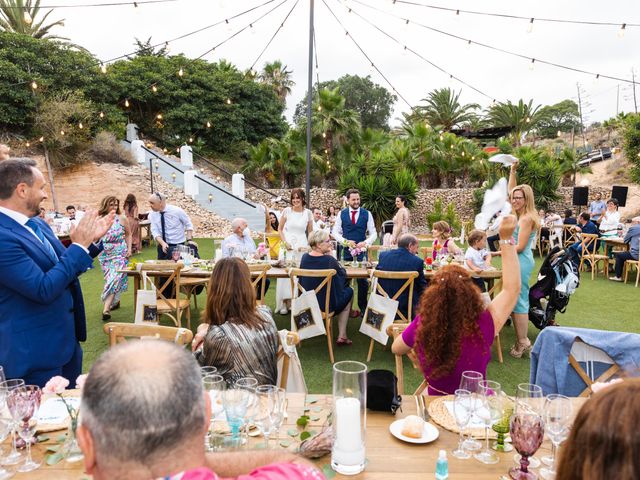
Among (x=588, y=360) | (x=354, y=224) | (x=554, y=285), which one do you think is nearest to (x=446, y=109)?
(x=354, y=224)

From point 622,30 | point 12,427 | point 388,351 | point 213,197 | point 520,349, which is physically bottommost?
point 388,351

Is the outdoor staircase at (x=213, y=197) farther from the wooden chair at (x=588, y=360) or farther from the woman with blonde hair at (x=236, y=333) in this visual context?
the wooden chair at (x=588, y=360)

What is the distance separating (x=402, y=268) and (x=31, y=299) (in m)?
3.54

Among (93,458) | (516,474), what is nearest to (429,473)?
(516,474)

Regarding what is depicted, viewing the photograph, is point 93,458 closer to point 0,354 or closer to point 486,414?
point 486,414

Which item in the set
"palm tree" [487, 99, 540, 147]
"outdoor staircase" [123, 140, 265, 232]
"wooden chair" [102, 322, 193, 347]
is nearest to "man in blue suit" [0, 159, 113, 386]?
"wooden chair" [102, 322, 193, 347]

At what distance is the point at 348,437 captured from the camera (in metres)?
1.48

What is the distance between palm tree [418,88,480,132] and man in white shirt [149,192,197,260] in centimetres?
3001

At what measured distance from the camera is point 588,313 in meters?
7.07

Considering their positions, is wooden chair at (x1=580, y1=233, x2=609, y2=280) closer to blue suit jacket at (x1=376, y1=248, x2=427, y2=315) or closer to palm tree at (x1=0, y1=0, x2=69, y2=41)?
blue suit jacket at (x1=376, y1=248, x2=427, y2=315)

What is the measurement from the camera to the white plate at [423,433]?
167 cm

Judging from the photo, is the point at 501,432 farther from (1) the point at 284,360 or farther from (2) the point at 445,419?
(1) the point at 284,360

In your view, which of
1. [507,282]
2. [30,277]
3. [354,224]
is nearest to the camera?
[30,277]

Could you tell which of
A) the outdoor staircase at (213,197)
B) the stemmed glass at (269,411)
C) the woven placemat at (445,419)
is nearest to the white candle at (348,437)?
the stemmed glass at (269,411)
